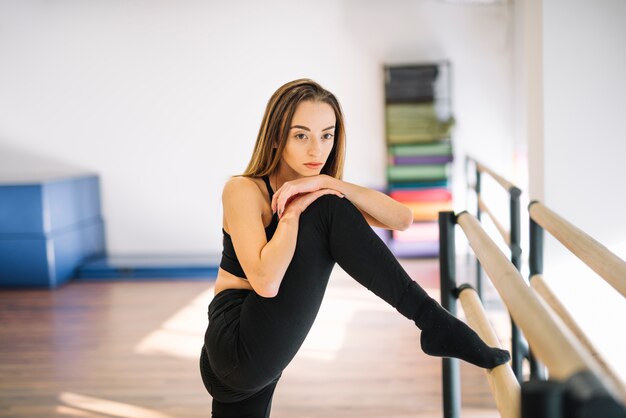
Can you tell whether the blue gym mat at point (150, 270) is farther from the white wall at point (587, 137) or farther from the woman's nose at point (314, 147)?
the woman's nose at point (314, 147)

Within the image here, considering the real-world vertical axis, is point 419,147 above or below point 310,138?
below

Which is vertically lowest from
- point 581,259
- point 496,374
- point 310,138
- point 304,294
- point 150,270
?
point 150,270

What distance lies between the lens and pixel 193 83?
577cm

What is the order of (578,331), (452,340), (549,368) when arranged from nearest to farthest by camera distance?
(549,368) < (452,340) < (578,331)

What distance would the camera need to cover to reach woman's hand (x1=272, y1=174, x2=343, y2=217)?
5.17 ft

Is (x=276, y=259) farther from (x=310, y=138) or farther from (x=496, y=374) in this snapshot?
(x=496, y=374)

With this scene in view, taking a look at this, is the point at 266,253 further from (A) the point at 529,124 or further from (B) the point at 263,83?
(B) the point at 263,83

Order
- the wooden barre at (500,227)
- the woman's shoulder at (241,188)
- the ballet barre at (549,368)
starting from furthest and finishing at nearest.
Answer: the wooden barre at (500,227) < the woman's shoulder at (241,188) < the ballet barre at (549,368)

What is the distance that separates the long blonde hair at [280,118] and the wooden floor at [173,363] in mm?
1166

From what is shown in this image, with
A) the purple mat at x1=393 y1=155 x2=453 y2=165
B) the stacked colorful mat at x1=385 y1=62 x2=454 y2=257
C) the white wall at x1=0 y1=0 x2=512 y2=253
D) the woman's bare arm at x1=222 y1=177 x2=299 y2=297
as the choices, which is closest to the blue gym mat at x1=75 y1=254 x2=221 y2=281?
the white wall at x1=0 y1=0 x2=512 y2=253

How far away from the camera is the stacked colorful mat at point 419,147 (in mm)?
5473

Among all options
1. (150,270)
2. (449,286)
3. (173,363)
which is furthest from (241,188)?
(150,270)

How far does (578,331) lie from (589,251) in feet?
1.40

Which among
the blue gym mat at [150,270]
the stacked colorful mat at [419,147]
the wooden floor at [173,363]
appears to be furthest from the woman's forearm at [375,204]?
the stacked colorful mat at [419,147]
